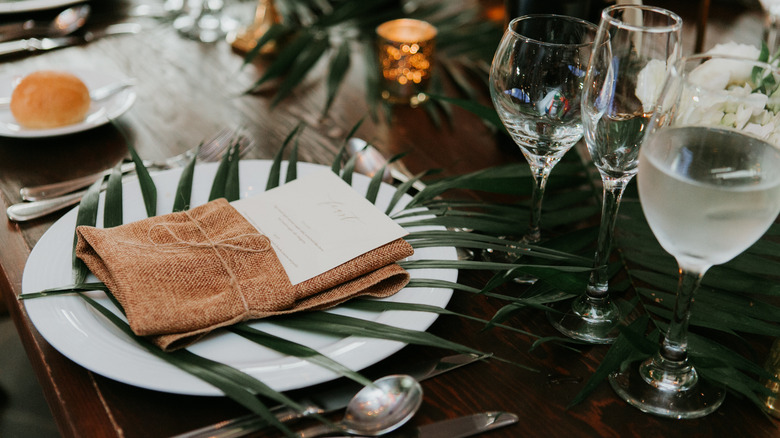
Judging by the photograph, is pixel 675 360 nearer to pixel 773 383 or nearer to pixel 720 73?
pixel 773 383

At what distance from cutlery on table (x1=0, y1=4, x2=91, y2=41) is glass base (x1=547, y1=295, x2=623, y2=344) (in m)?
0.99

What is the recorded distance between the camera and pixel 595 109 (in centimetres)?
50

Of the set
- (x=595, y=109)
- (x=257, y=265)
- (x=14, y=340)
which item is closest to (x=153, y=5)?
(x=14, y=340)

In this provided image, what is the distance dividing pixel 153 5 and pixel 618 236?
3.48 ft

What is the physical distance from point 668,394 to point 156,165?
59 cm

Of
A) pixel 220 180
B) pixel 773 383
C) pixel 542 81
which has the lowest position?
pixel 773 383

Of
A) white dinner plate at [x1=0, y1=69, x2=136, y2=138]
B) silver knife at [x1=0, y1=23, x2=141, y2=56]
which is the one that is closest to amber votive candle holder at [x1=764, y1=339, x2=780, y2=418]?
white dinner plate at [x1=0, y1=69, x2=136, y2=138]

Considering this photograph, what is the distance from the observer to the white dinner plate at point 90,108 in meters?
0.82

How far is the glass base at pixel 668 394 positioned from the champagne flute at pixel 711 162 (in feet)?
0.31

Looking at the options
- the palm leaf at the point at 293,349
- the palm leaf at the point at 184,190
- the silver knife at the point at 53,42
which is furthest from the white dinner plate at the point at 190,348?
the silver knife at the point at 53,42

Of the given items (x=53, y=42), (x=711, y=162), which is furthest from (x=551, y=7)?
(x=53, y=42)

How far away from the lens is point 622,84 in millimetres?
484

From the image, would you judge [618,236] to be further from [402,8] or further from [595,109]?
[402,8]

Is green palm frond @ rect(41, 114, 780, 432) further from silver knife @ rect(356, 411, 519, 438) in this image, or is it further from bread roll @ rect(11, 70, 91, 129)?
bread roll @ rect(11, 70, 91, 129)
